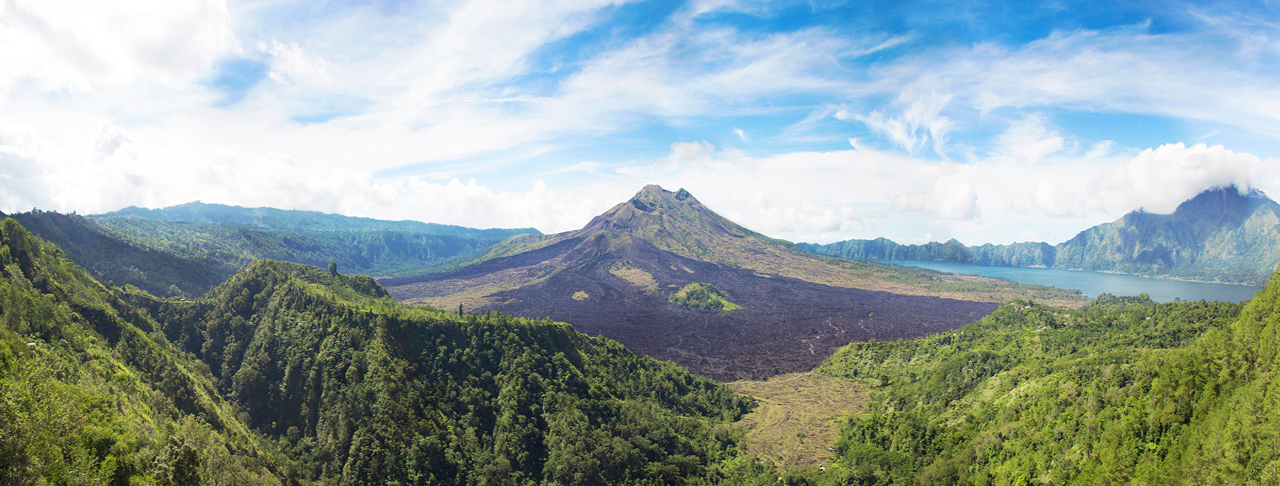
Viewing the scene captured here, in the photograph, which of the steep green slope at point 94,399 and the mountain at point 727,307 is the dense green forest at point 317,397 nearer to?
the steep green slope at point 94,399

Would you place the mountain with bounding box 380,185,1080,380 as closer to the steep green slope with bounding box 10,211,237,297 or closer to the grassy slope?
the grassy slope

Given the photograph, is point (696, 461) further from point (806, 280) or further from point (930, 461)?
point (806, 280)

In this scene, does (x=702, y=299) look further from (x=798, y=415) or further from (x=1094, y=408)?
(x=1094, y=408)

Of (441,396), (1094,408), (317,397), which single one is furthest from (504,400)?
(1094,408)

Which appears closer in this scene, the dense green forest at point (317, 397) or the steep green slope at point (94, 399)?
the steep green slope at point (94, 399)

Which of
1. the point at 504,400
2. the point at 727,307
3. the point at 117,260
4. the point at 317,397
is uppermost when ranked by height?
the point at 117,260

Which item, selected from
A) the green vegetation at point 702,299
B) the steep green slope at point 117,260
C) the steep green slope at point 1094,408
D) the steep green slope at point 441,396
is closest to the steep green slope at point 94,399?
the steep green slope at point 441,396
